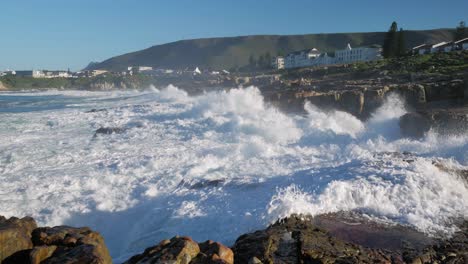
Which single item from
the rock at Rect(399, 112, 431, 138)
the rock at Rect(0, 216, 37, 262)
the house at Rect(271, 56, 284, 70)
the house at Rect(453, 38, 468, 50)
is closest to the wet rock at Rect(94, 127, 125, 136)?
the rock at Rect(399, 112, 431, 138)

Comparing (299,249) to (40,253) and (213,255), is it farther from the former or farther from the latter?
(40,253)

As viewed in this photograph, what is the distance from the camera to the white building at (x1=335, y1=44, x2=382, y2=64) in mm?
81312

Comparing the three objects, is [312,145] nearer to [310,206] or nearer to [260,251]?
[310,206]

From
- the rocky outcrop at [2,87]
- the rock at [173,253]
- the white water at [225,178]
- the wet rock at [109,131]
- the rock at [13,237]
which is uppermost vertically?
the rocky outcrop at [2,87]

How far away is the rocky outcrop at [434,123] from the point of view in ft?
52.1

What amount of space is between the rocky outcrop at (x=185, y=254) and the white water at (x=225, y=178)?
5.43 ft

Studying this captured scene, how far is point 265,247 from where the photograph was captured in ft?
19.4

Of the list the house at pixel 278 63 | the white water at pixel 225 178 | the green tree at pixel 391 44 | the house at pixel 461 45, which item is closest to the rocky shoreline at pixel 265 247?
the white water at pixel 225 178

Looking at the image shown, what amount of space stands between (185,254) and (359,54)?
86273mm

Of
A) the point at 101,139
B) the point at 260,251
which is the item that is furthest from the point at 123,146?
the point at 260,251

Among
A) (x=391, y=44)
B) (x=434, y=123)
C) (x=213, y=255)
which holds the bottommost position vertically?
(x=213, y=255)

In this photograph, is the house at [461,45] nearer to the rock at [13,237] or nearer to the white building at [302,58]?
the white building at [302,58]

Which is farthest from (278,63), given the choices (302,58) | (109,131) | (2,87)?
(109,131)

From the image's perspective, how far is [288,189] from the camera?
9586 millimetres
